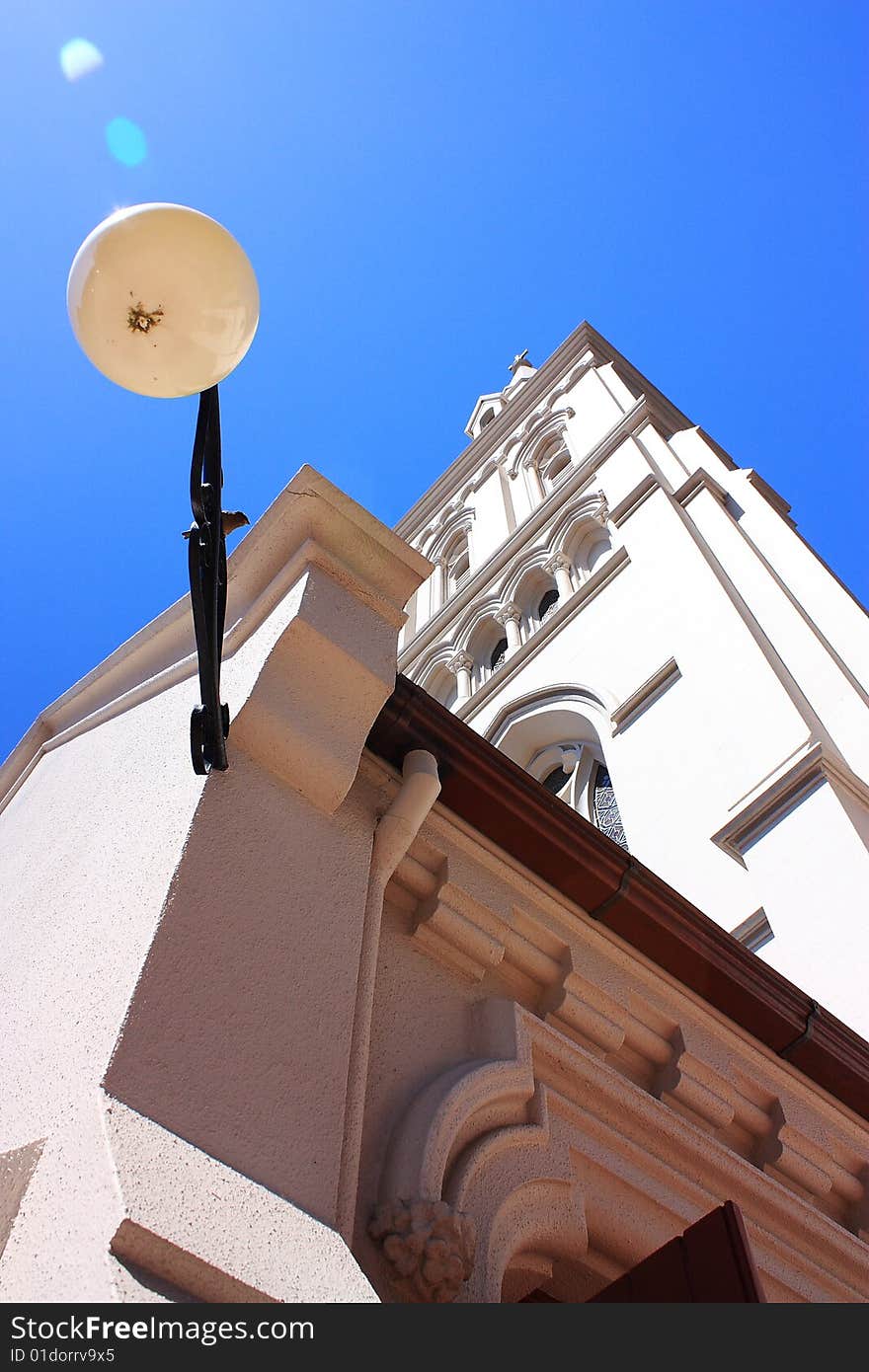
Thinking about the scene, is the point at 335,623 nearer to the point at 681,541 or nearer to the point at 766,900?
the point at 766,900

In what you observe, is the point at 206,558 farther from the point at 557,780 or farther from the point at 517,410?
the point at 517,410

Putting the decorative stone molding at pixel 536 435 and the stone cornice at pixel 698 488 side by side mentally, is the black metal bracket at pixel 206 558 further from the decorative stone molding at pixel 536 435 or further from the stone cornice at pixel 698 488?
the decorative stone molding at pixel 536 435

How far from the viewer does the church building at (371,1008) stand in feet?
6.41

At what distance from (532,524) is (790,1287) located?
525 inches

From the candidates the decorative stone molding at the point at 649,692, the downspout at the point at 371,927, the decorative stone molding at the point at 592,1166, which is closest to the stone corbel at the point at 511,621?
the decorative stone molding at the point at 649,692

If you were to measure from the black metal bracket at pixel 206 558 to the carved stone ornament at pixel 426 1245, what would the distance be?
3.35 ft

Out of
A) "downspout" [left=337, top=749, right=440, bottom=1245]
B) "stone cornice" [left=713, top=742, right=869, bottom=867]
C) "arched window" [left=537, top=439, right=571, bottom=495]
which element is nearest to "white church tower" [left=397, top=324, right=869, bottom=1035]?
"stone cornice" [left=713, top=742, right=869, bottom=867]

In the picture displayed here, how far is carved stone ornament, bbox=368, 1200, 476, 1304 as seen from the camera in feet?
7.76

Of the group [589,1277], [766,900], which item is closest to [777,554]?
[766,900]

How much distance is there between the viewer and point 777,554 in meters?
9.85

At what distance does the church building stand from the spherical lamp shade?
101cm

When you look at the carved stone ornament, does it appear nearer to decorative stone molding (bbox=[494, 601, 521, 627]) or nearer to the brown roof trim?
the brown roof trim

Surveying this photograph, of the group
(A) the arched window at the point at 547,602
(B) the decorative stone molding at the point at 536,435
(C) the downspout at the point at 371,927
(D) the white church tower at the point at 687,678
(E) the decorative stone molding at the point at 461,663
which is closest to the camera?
(C) the downspout at the point at 371,927
